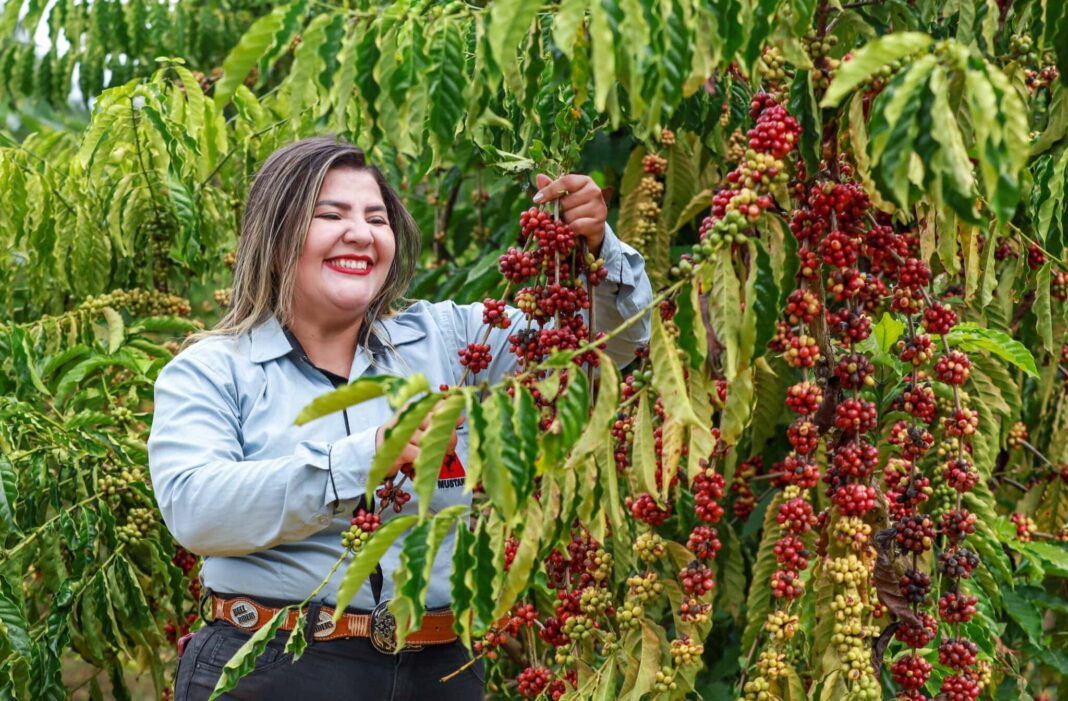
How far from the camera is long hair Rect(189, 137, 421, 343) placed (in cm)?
238

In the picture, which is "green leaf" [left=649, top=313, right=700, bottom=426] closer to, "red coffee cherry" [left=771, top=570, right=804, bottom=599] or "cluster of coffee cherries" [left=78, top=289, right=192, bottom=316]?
"red coffee cherry" [left=771, top=570, right=804, bottom=599]

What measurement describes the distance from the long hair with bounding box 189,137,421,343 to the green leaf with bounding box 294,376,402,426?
1.03 meters

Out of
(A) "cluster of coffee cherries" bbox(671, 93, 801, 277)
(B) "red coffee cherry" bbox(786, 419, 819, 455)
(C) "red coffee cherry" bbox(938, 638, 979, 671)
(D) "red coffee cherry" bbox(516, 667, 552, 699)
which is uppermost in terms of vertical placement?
(A) "cluster of coffee cherries" bbox(671, 93, 801, 277)

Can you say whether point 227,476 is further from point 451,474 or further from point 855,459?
point 855,459

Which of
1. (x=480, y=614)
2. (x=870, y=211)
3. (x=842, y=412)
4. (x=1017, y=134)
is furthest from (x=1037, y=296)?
(x=480, y=614)

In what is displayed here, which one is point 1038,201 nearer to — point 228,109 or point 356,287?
point 356,287

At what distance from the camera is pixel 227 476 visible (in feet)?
6.61

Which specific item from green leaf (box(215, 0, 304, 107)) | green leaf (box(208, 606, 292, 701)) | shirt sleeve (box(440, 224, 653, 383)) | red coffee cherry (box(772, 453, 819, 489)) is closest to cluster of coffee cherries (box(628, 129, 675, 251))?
shirt sleeve (box(440, 224, 653, 383))

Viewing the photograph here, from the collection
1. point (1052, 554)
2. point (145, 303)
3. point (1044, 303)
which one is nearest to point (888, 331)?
point (1044, 303)

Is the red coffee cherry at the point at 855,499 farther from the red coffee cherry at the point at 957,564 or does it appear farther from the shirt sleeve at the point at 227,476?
the shirt sleeve at the point at 227,476

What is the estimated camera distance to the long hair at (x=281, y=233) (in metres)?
2.38

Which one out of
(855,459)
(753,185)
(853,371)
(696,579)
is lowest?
(696,579)

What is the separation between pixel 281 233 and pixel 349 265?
155 millimetres

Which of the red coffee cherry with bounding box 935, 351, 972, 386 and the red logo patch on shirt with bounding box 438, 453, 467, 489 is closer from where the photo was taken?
the red coffee cherry with bounding box 935, 351, 972, 386
